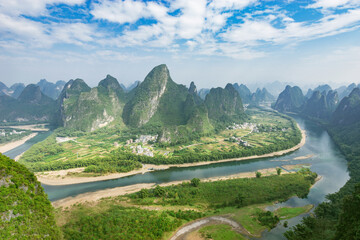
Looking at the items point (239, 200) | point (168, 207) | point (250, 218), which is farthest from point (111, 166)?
point (250, 218)

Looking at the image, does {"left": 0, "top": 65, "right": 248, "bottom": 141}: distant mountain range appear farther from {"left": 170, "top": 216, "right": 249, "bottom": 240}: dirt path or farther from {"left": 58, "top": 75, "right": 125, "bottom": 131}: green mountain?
{"left": 170, "top": 216, "right": 249, "bottom": 240}: dirt path

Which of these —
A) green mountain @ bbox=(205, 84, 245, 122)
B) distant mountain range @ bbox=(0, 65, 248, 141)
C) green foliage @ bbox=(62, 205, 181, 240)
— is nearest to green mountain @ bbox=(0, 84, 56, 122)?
distant mountain range @ bbox=(0, 65, 248, 141)

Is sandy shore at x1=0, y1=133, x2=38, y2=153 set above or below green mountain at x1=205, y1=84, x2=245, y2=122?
below

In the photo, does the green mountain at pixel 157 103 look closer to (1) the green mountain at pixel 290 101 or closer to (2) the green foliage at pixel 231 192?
(2) the green foliage at pixel 231 192

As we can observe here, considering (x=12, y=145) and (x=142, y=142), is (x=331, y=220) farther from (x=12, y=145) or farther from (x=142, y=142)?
(x=12, y=145)

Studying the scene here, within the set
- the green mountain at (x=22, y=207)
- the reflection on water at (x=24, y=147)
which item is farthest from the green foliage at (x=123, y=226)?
the reflection on water at (x=24, y=147)

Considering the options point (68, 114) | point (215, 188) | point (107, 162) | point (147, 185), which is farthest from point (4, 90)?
point (215, 188)
